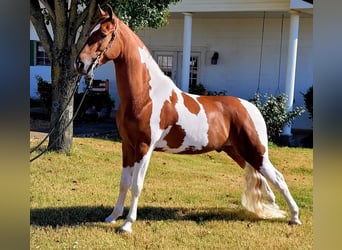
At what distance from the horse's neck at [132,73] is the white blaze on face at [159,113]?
1.6 inches

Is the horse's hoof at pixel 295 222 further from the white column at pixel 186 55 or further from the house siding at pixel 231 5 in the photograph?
the house siding at pixel 231 5

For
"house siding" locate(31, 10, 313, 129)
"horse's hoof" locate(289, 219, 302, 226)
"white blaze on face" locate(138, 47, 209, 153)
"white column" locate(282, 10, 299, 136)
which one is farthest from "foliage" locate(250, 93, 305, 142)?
"white blaze on face" locate(138, 47, 209, 153)

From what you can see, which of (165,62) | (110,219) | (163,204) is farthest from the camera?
(165,62)

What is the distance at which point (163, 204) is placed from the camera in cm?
504

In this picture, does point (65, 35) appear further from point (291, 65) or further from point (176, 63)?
point (176, 63)

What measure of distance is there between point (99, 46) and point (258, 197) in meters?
2.19

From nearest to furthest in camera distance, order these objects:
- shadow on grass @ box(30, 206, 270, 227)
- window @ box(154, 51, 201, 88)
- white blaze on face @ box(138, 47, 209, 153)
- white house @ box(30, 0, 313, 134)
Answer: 1. white blaze on face @ box(138, 47, 209, 153)
2. shadow on grass @ box(30, 206, 270, 227)
3. white house @ box(30, 0, 313, 134)
4. window @ box(154, 51, 201, 88)

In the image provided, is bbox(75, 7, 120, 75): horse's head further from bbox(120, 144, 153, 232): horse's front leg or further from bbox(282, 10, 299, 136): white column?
bbox(282, 10, 299, 136): white column

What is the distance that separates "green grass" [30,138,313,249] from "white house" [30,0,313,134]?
376cm

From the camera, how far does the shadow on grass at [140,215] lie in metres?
4.41

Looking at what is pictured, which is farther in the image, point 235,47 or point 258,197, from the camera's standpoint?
point 235,47

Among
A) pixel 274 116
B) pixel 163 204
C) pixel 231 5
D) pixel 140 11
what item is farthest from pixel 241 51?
pixel 163 204

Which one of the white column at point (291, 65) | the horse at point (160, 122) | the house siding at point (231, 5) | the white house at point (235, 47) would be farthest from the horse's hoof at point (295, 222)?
the house siding at point (231, 5)

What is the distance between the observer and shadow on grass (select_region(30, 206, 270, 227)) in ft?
14.5
